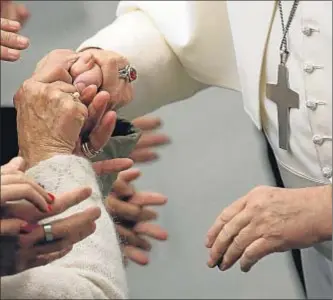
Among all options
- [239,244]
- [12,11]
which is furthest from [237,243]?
[12,11]

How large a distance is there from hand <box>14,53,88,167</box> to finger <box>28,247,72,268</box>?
75 mm

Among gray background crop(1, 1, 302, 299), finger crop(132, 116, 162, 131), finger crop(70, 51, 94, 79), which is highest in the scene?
finger crop(70, 51, 94, 79)

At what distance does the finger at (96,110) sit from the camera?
2.08ft

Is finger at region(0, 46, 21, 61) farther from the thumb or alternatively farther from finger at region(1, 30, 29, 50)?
the thumb

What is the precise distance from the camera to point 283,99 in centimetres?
76

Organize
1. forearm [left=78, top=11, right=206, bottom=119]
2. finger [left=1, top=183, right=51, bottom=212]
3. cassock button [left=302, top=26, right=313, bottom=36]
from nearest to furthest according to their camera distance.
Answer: finger [left=1, top=183, right=51, bottom=212]
cassock button [left=302, top=26, right=313, bottom=36]
forearm [left=78, top=11, right=206, bottom=119]

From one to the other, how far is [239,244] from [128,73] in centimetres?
22

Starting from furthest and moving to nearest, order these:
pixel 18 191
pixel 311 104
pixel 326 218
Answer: pixel 311 104 < pixel 326 218 < pixel 18 191

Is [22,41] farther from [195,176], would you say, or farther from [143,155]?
[195,176]

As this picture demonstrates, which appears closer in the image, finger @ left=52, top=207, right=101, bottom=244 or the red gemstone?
finger @ left=52, top=207, right=101, bottom=244

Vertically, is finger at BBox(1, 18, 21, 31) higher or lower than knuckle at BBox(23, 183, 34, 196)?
higher

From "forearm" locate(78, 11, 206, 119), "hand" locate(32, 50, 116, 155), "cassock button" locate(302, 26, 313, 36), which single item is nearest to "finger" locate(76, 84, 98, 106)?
"hand" locate(32, 50, 116, 155)

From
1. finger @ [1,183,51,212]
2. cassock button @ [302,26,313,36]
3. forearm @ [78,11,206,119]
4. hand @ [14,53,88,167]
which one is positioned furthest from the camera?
forearm @ [78,11,206,119]

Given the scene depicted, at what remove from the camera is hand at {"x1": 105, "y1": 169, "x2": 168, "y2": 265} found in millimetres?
671
